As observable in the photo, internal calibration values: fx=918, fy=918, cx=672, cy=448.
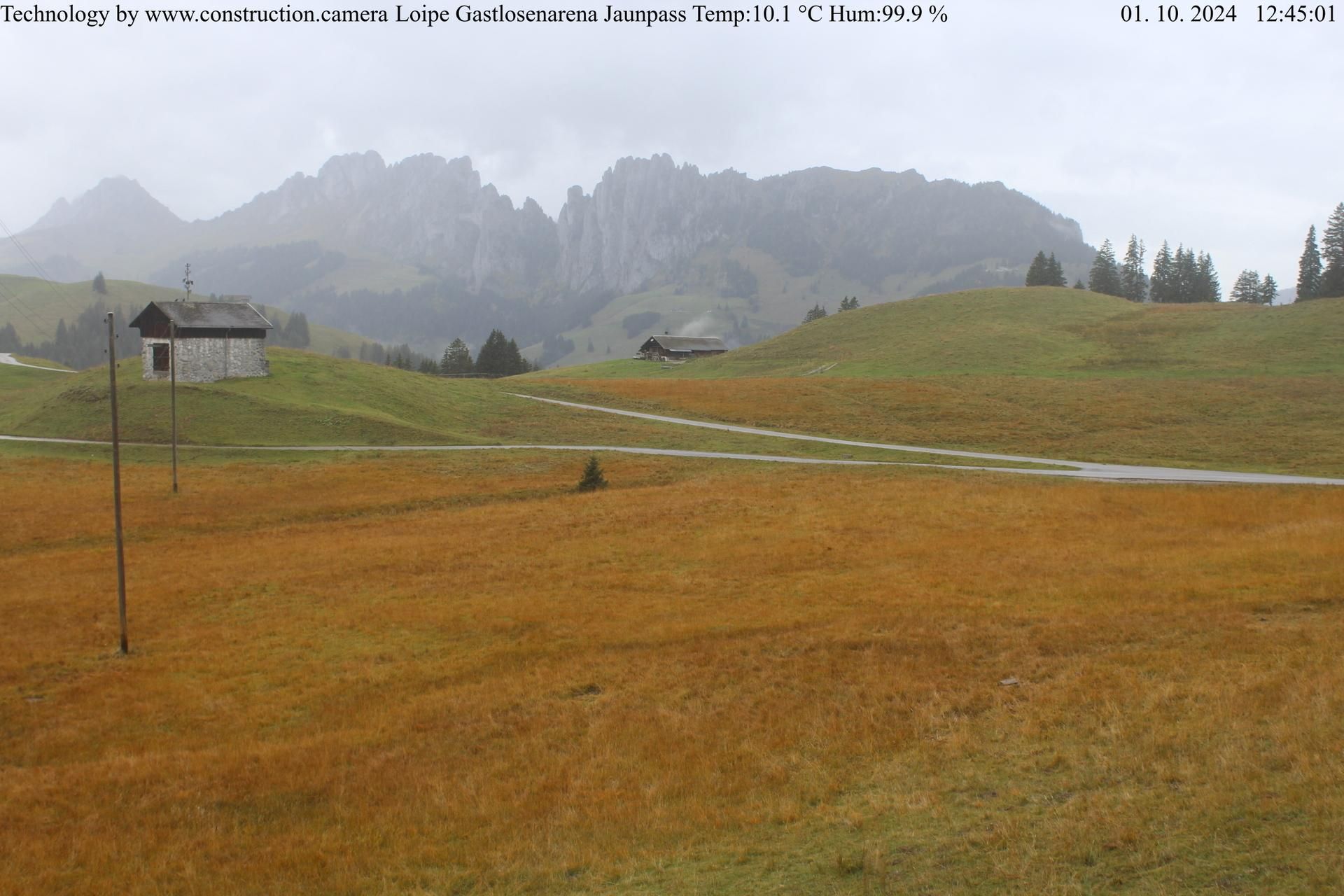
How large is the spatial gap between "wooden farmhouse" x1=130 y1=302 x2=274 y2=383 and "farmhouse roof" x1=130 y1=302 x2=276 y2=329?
0.06 meters

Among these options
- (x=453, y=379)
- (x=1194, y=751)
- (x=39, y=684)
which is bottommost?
(x=39, y=684)

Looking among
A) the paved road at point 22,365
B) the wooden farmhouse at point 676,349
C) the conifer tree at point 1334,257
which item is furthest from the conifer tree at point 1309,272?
the paved road at point 22,365

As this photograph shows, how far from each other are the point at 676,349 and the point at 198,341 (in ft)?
302

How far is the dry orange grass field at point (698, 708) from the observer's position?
12.5 meters

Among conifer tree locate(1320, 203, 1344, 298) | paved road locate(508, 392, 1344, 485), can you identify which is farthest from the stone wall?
conifer tree locate(1320, 203, 1344, 298)

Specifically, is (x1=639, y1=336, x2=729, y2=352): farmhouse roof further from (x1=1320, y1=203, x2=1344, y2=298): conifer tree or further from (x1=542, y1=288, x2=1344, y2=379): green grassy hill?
(x1=1320, y1=203, x2=1344, y2=298): conifer tree

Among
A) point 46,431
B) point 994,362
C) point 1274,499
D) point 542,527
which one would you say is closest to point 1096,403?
point 994,362

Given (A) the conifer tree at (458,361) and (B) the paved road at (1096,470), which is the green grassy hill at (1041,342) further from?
(B) the paved road at (1096,470)

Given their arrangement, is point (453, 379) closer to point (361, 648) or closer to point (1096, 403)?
point (1096, 403)

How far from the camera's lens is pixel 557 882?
499 inches

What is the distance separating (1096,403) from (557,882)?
79109mm

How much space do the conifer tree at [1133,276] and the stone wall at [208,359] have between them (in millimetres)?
164948

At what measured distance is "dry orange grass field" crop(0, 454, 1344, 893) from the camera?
492 inches

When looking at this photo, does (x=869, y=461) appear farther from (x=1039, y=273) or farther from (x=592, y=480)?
(x=1039, y=273)
